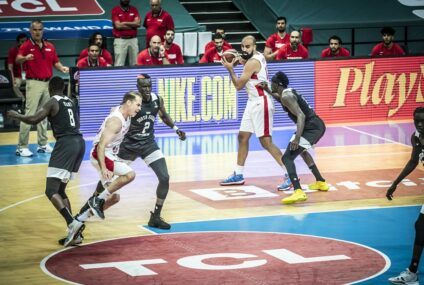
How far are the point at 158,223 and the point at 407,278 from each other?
13.1ft

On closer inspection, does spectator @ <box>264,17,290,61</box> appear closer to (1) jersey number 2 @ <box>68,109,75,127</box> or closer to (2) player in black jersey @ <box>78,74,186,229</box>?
(2) player in black jersey @ <box>78,74,186,229</box>

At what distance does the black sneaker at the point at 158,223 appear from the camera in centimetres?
1343

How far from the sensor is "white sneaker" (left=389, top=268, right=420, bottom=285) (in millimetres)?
10609

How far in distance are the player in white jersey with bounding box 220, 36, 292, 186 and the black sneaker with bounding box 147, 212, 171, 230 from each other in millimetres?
2986

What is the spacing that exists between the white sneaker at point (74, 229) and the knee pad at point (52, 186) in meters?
0.47

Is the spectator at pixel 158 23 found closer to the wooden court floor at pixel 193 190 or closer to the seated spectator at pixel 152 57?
the seated spectator at pixel 152 57

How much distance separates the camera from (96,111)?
20.9 metres

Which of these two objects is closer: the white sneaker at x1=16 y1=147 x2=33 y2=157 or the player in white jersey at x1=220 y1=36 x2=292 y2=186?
the player in white jersey at x1=220 y1=36 x2=292 y2=186

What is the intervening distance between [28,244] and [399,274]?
4.66 metres

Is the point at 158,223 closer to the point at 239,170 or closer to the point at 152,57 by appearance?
the point at 239,170

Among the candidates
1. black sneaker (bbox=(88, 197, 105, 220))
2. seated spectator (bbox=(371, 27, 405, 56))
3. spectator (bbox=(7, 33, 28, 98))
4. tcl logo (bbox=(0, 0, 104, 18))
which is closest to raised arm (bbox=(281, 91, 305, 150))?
black sneaker (bbox=(88, 197, 105, 220))

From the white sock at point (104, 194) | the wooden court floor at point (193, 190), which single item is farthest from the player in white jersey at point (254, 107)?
the white sock at point (104, 194)

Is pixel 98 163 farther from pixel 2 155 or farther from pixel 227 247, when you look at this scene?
pixel 2 155

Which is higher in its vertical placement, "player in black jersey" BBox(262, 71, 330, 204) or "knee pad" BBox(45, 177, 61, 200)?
"player in black jersey" BBox(262, 71, 330, 204)
